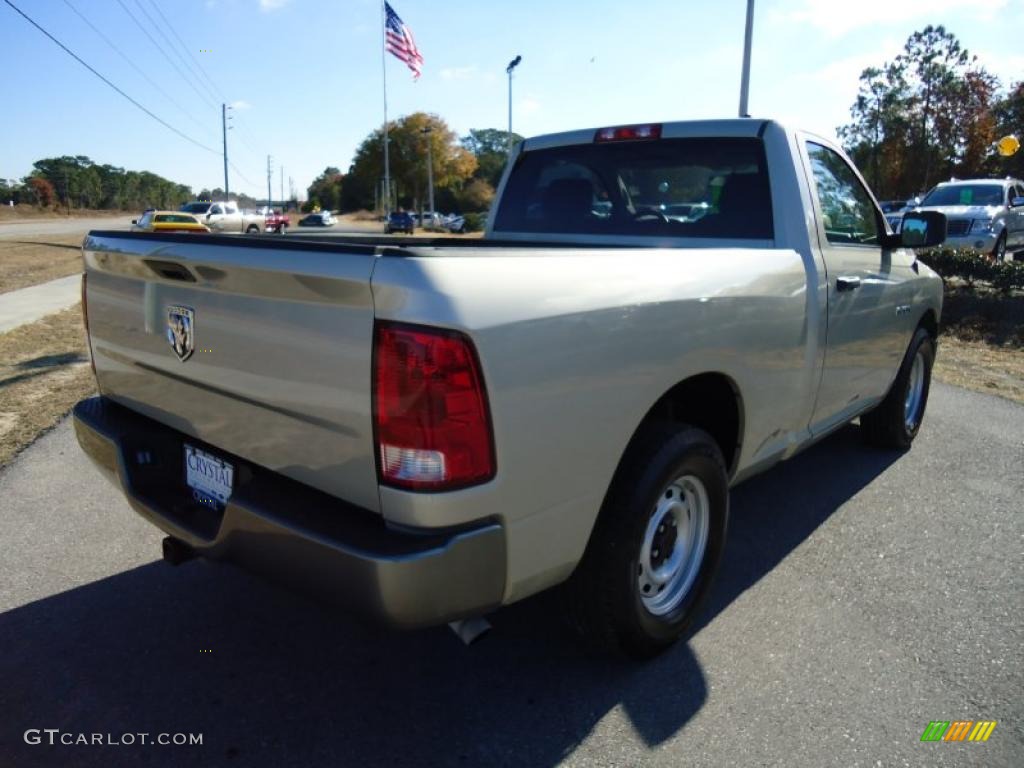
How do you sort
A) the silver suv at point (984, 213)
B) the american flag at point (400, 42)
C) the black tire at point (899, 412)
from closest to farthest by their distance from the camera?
1. the black tire at point (899, 412)
2. the silver suv at point (984, 213)
3. the american flag at point (400, 42)

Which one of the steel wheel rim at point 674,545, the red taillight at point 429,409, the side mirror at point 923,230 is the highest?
the side mirror at point 923,230

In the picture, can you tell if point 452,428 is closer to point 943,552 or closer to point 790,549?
point 790,549

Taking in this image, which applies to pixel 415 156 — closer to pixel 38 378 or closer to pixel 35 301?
pixel 35 301

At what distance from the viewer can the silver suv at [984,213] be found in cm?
1419

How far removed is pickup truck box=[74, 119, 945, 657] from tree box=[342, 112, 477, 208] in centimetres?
6273

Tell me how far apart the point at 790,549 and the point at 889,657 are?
36.2 inches

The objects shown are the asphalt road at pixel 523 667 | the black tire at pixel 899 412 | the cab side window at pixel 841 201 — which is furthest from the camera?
the black tire at pixel 899 412

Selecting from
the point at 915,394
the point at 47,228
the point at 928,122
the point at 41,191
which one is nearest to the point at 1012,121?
the point at 928,122

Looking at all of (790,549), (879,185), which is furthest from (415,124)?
(790,549)

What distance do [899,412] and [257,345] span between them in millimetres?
4297

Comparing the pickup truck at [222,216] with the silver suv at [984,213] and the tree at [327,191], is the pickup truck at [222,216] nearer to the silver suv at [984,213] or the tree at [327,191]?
the silver suv at [984,213]

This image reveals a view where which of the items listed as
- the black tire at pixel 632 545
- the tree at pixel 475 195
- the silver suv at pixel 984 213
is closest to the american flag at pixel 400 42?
the silver suv at pixel 984 213

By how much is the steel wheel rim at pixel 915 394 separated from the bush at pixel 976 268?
723 centimetres

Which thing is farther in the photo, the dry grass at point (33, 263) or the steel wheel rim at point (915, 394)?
the dry grass at point (33, 263)
